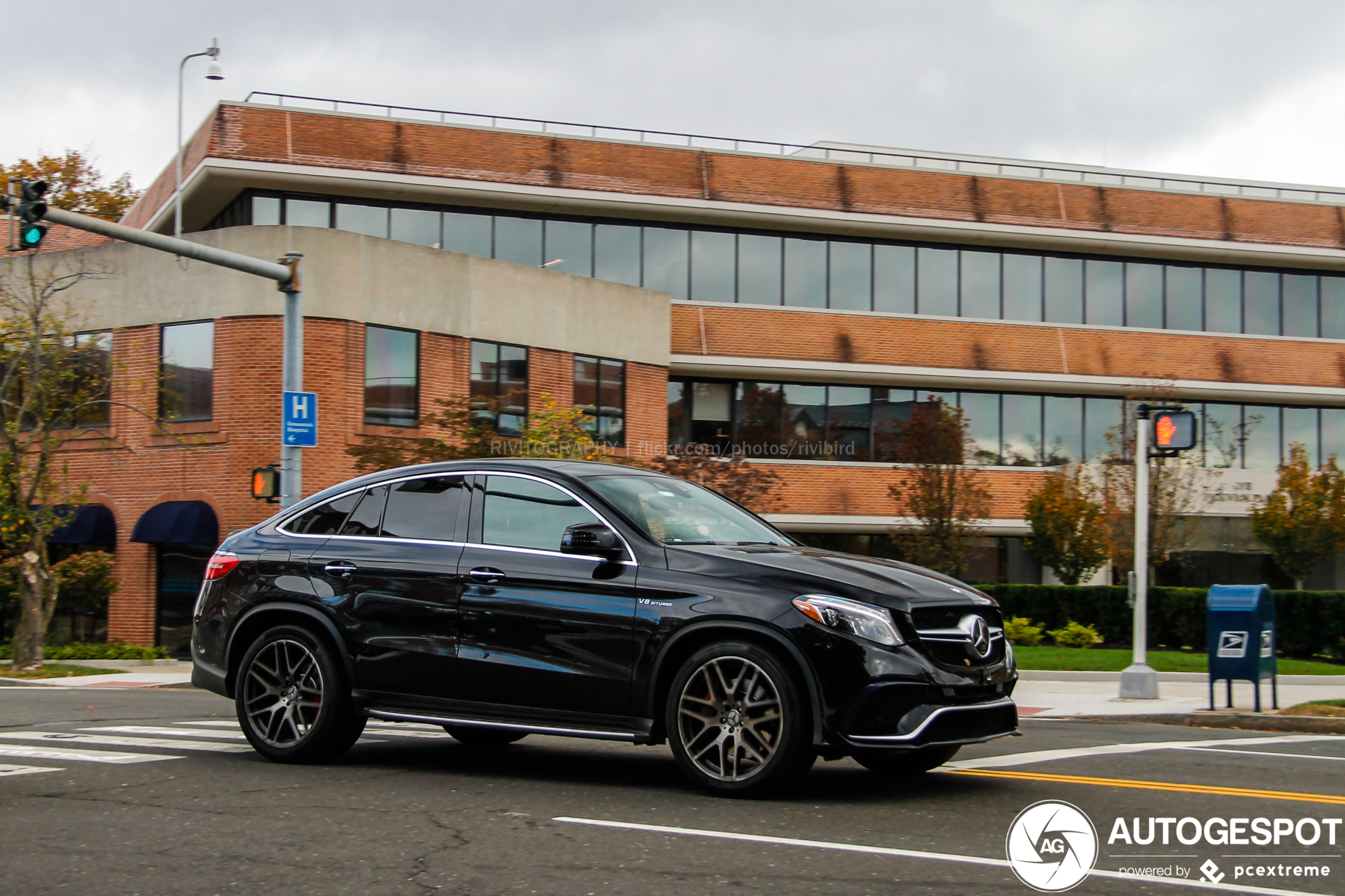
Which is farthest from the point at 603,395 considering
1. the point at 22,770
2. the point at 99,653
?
the point at 22,770

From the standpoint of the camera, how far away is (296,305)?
18.0m

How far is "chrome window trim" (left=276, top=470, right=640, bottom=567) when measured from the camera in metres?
7.30

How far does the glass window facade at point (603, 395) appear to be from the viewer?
30422 mm

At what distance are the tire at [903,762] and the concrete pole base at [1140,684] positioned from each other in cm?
844

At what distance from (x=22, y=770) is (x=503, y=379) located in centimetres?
2068

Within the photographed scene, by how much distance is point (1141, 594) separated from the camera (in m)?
15.5

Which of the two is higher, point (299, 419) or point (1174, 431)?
point (299, 419)

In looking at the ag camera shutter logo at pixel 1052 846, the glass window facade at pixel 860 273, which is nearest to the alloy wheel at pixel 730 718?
the ag camera shutter logo at pixel 1052 846

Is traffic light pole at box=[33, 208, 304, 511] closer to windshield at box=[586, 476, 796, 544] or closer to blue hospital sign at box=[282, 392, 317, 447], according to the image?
blue hospital sign at box=[282, 392, 317, 447]

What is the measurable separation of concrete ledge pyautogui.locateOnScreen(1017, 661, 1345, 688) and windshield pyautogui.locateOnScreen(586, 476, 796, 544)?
38.9ft

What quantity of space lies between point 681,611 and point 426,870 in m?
2.06

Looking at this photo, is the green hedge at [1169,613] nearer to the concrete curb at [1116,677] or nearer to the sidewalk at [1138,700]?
the concrete curb at [1116,677]

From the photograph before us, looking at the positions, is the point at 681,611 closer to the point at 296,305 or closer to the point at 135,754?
the point at 135,754

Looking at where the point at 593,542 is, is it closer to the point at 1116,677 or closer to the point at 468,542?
the point at 468,542
